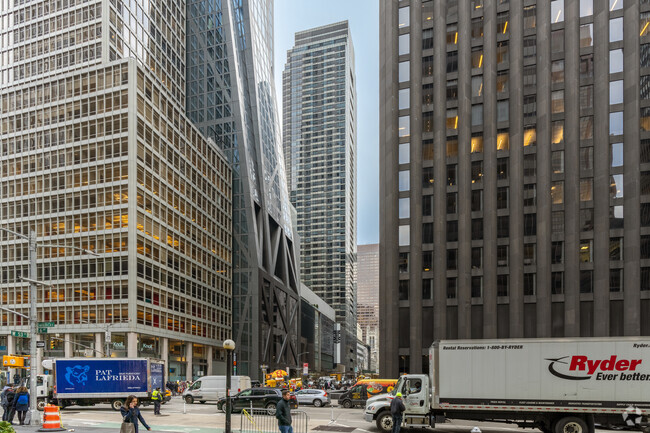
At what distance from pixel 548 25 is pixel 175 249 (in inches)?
2059

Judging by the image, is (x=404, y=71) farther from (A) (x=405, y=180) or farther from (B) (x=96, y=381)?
(B) (x=96, y=381)

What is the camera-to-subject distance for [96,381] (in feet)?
110

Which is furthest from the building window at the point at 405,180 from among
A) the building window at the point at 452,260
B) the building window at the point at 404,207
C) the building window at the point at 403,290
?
the building window at the point at 403,290

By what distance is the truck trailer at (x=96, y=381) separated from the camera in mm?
33281

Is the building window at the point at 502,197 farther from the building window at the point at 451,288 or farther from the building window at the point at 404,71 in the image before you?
the building window at the point at 404,71

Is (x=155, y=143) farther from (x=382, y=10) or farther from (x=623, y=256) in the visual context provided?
(x=623, y=256)

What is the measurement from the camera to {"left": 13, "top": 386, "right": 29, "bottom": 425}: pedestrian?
24.1m

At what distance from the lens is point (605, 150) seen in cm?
5453

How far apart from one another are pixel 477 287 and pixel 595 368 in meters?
37.6

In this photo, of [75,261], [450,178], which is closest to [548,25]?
[450,178]

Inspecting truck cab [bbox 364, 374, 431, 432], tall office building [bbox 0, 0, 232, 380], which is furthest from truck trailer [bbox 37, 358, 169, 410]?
tall office building [bbox 0, 0, 232, 380]

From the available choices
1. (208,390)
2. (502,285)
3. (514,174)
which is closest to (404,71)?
(514,174)

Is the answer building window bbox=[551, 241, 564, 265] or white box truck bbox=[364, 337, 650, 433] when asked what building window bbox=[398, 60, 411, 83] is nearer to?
building window bbox=[551, 241, 564, 265]

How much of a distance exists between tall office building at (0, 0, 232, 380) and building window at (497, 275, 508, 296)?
39668 mm
